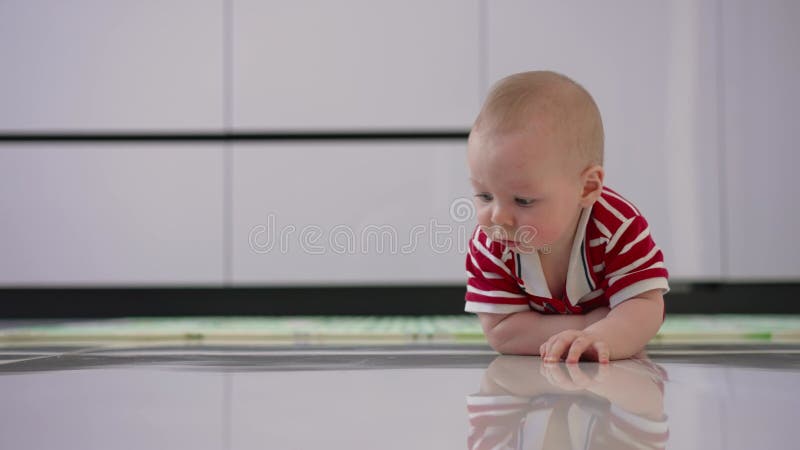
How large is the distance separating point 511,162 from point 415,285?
51.0 inches

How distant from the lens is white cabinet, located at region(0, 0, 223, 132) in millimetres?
2139

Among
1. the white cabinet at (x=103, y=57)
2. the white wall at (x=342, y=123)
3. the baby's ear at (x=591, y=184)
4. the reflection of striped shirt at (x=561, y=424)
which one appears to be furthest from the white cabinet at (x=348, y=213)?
the reflection of striped shirt at (x=561, y=424)

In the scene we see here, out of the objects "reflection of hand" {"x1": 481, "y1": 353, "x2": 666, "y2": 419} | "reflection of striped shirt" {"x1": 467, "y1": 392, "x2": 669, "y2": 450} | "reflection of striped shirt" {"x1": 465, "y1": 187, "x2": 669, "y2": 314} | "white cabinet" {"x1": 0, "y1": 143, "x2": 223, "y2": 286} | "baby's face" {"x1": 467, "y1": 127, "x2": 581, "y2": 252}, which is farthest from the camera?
"white cabinet" {"x1": 0, "y1": 143, "x2": 223, "y2": 286}

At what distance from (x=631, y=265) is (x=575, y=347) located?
0.45 ft

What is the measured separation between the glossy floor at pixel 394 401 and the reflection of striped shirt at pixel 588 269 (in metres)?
0.08

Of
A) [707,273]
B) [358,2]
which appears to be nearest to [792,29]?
[707,273]

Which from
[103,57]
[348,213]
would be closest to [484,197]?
[348,213]

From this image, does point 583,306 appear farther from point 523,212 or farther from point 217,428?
point 217,428

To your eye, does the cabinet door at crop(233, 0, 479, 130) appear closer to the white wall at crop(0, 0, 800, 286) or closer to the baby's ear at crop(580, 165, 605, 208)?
the white wall at crop(0, 0, 800, 286)

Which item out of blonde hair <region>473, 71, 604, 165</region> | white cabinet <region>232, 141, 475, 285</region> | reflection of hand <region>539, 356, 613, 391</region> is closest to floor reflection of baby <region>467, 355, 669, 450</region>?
reflection of hand <region>539, 356, 613, 391</region>

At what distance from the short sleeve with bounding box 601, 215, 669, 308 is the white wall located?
45.4 inches

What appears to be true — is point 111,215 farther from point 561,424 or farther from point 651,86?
point 561,424

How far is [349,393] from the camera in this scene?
0.68m

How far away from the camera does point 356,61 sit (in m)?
2.15
